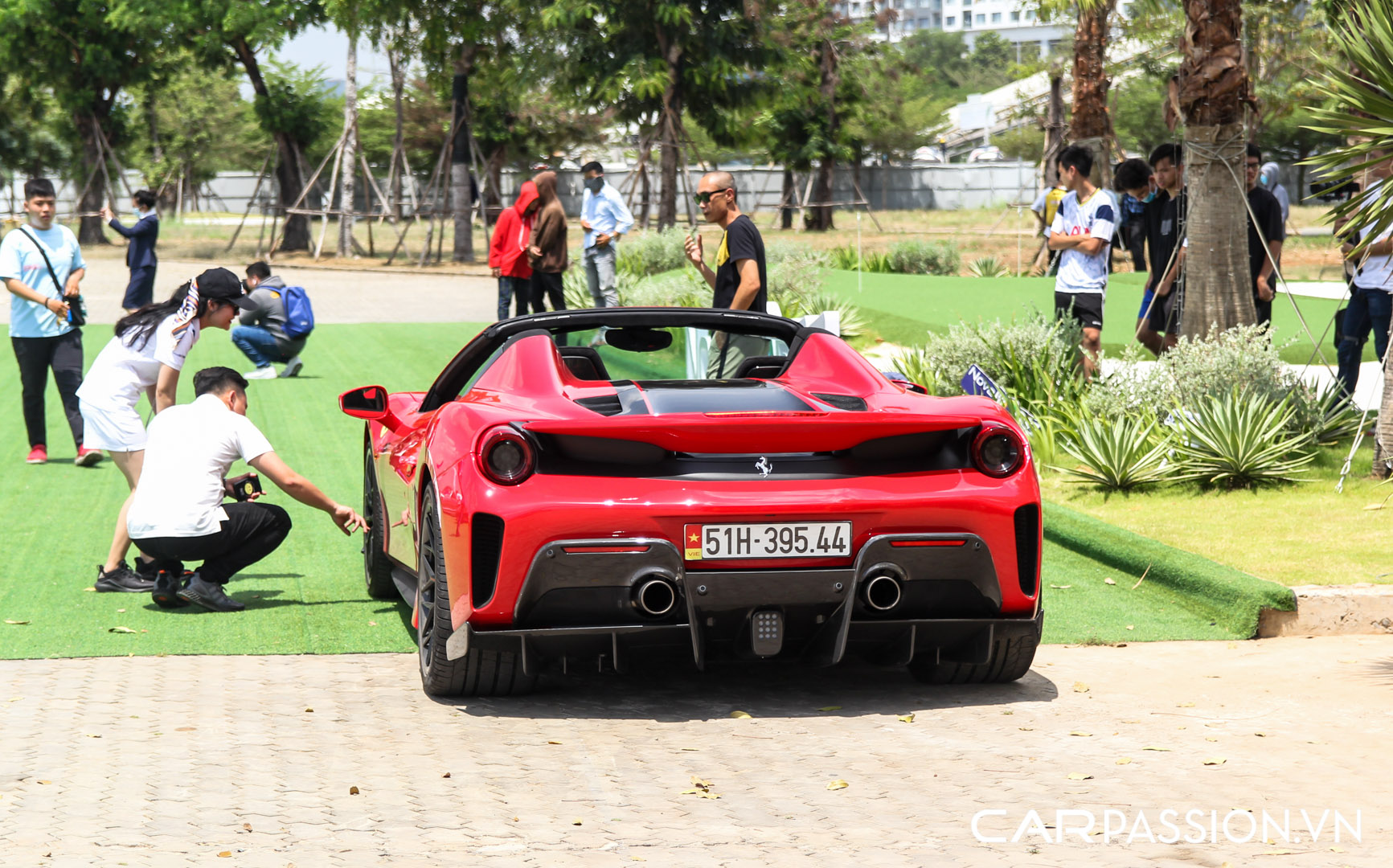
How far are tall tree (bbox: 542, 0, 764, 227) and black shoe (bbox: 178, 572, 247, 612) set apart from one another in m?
26.6

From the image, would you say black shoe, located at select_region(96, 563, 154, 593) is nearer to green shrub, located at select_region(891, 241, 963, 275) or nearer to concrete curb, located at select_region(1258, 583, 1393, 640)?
concrete curb, located at select_region(1258, 583, 1393, 640)

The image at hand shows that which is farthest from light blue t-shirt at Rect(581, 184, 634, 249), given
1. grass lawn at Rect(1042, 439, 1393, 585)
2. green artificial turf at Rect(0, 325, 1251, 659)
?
grass lawn at Rect(1042, 439, 1393, 585)

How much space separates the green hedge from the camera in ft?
21.5

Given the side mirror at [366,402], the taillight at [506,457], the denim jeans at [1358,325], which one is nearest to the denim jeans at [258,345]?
the side mirror at [366,402]

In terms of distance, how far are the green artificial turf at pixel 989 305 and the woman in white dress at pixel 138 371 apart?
9.32 meters

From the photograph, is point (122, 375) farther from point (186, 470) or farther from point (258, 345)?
point (258, 345)

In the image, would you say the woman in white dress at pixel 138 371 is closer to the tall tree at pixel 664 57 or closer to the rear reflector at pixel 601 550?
the rear reflector at pixel 601 550

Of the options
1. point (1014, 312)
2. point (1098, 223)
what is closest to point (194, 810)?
point (1098, 223)

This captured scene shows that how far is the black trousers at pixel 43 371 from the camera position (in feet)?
34.9

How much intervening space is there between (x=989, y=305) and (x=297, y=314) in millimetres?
9217

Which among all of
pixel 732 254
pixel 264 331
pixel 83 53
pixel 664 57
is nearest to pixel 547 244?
pixel 264 331

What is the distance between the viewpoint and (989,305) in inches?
801

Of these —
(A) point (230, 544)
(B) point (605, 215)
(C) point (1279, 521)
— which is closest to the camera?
(A) point (230, 544)

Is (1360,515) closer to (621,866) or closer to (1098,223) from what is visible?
(1098,223)
